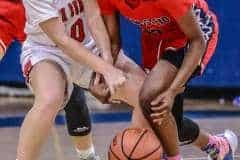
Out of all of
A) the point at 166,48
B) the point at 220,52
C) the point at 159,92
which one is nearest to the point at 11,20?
the point at 166,48

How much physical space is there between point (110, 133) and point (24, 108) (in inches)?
46.1

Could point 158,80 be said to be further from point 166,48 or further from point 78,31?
point 78,31

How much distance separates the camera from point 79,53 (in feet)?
11.6

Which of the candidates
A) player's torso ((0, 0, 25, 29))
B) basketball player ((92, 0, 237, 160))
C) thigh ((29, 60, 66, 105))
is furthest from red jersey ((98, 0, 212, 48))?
player's torso ((0, 0, 25, 29))

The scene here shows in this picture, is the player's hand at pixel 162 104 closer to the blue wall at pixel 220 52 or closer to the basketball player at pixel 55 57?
the basketball player at pixel 55 57

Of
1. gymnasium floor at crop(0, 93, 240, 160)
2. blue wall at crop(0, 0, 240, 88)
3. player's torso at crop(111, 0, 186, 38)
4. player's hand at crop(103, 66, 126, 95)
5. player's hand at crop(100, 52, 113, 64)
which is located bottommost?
gymnasium floor at crop(0, 93, 240, 160)

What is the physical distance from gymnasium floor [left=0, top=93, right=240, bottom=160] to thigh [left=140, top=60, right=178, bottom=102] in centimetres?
Answer: 106

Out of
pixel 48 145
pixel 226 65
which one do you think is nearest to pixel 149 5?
pixel 48 145

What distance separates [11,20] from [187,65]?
1.11 meters

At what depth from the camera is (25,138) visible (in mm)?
3605

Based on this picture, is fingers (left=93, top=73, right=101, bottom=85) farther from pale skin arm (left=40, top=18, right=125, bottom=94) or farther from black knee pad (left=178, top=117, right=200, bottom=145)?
black knee pad (left=178, top=117, right=200, bottom=145)

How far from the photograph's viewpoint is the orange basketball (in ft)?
11.6

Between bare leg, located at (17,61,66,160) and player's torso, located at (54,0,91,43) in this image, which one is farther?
player's torso, located at (54,0,91,43)

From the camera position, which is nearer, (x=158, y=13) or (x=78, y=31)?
(x=158, y=13)
